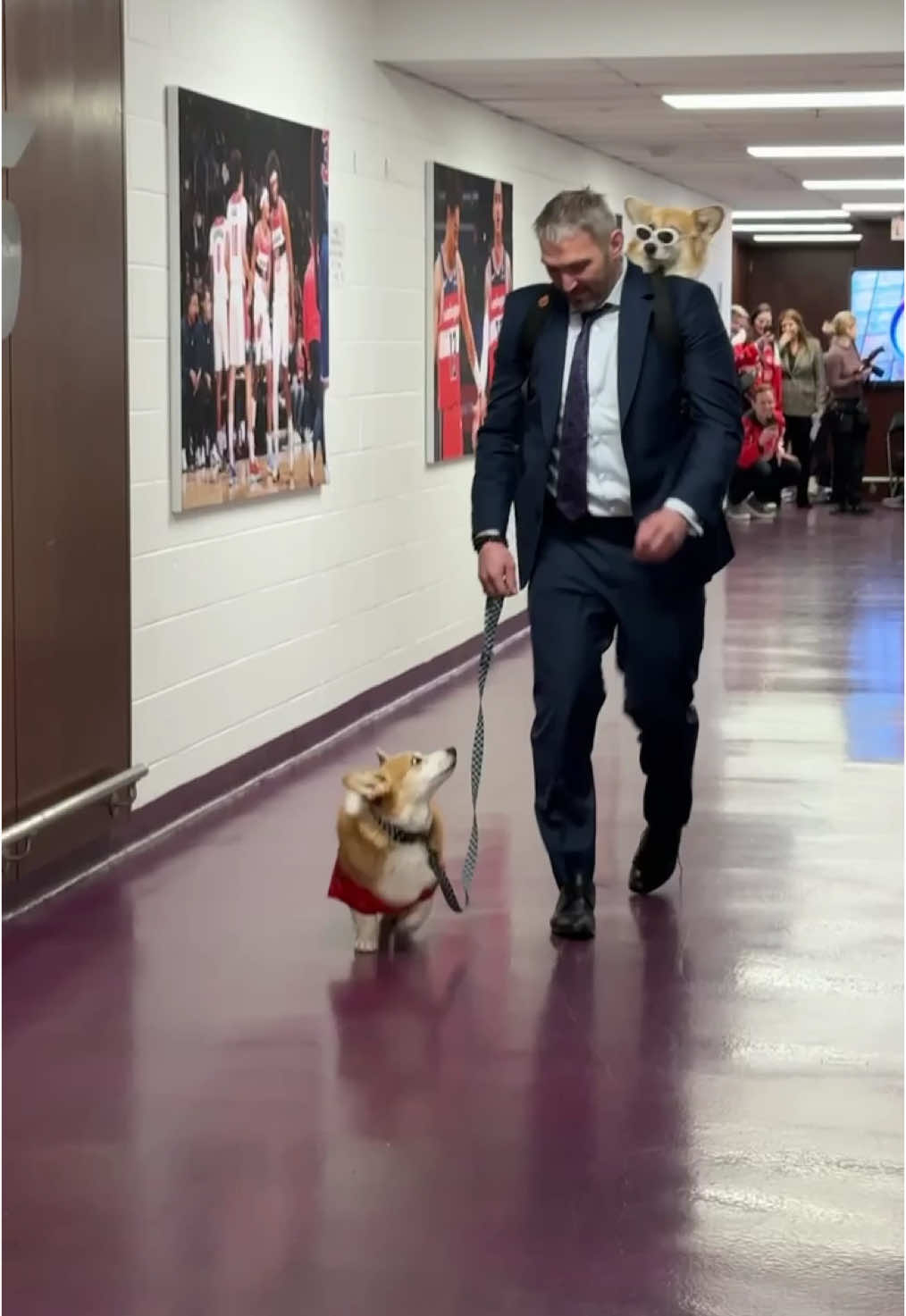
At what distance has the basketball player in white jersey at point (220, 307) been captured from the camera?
650 centimetres

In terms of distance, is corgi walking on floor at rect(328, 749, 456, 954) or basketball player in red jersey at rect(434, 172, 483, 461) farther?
basketball player in red jersey at rect(434, 172, 483, 461)

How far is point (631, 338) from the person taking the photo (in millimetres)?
4992

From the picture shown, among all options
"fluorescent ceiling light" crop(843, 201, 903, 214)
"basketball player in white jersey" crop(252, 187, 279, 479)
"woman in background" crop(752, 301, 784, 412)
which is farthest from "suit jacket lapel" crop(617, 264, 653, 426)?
"fluorescent ceiling light" crop(843, 201, 903, 214)

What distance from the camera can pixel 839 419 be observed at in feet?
64.7

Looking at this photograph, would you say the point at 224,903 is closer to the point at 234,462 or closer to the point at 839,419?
the point at 234,462

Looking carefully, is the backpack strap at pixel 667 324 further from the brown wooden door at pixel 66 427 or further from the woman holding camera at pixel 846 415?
the woman holding camera at pixel 846 415

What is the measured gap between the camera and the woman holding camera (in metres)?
19.8

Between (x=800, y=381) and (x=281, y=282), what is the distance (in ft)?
43.1

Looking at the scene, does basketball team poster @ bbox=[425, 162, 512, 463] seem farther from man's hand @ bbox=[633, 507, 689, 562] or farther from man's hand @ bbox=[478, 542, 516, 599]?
man's hand @ bbox=[633, 507, 689, 562]

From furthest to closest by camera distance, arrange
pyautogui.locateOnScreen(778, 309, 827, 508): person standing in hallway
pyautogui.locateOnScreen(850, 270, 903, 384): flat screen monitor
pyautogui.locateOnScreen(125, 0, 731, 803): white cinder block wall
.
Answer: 1. pyautogui.locateOnScreen(850, 270, 903, 384): flat screen monitor
2. pyautogui.locateOnScreen(778, 309, 827, 508): person standing in hallway
3. pyautogui.locateOnScreen(125, 0, 731, 803): white cinder block wall

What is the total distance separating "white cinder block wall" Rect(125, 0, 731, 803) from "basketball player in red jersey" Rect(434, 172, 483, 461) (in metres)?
0.17

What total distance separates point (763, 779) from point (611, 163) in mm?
7052

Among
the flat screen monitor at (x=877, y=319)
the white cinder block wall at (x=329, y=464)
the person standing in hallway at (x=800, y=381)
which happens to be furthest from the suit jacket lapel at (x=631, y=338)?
the flat screen monitor at (x=877, y=319)

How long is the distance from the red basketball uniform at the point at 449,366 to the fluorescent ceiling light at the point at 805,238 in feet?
48.9
